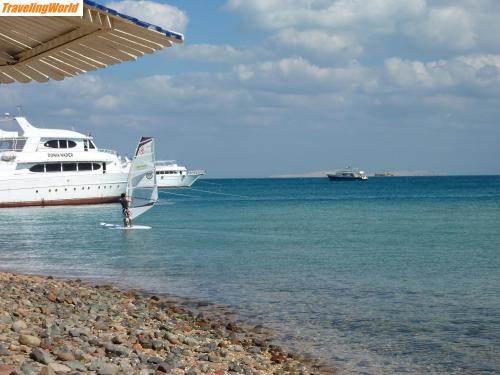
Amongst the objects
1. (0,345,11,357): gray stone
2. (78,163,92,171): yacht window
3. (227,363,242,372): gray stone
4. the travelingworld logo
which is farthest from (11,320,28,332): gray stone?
(78,163,92,171): yacht window

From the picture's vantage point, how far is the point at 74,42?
7.26 m

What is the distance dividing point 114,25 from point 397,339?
615 cm

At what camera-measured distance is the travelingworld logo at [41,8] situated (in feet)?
20.5

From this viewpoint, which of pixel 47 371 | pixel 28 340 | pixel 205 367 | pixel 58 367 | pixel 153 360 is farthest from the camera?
pixel 205 367

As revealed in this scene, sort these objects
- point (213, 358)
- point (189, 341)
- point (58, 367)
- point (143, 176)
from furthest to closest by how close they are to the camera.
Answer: point (143, 176) → point (189, 341) → point (213, 358) → point (58, 367)

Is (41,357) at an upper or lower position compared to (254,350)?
upper

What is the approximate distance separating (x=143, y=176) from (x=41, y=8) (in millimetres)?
28071

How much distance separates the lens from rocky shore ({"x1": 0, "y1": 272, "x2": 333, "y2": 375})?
6.42 m

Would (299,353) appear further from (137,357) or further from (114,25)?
(114,25)

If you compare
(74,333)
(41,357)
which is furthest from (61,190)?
(41,357)

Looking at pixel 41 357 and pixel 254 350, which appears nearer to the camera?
pixel 41 357

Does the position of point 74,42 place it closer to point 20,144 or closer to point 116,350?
point 116,350

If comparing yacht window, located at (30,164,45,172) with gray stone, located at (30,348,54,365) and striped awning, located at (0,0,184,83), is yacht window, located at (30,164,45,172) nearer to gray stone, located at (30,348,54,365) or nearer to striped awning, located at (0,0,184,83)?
striped awning, located at (0,0,184,83)

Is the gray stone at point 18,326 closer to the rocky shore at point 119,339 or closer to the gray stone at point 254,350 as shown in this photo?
the rocky shore at point 119,339
